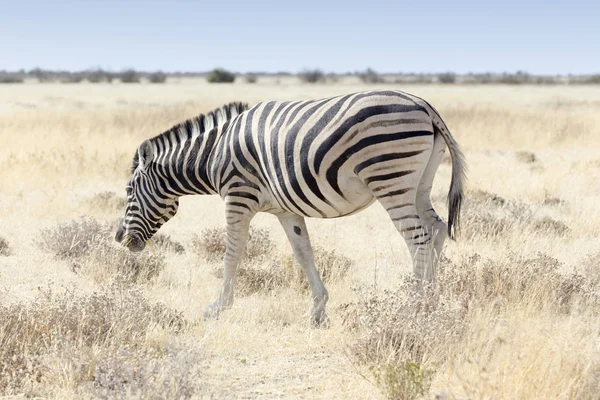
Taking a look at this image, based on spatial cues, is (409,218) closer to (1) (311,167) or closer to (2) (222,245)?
(1) (311,167)

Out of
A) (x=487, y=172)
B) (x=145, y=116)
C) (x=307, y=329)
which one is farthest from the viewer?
(x=145, y=116)

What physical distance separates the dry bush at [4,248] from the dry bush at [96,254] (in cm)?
38

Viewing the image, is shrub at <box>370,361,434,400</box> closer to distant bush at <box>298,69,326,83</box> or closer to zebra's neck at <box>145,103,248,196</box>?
zebra's neck at <box>145,103,248,196</box>

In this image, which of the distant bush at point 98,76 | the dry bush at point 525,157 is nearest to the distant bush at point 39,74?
the distant bush at point 98,76

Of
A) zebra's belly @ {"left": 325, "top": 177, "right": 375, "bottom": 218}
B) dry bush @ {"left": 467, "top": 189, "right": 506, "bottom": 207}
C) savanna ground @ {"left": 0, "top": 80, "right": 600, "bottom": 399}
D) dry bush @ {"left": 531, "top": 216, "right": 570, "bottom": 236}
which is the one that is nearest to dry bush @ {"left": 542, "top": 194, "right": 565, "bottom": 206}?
savanna ground @ {"left": 0, "top": 80, "right": 600, "bottom": 399}

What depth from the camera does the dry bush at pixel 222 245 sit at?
8422 millimetres

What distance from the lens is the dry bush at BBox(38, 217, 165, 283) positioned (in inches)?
295

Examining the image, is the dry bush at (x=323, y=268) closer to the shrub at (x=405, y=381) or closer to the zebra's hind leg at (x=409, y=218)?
the zebra's hind leg at (x=409, y=218)

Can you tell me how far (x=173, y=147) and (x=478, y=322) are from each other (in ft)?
11.6

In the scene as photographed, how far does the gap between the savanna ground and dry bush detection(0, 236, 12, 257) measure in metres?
0.03

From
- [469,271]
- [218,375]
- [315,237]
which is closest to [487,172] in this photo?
[315,237]

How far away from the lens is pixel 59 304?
17.0 ft

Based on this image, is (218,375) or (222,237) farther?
(222,237)

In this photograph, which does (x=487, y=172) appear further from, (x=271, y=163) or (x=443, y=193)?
(x=271, y=163)
